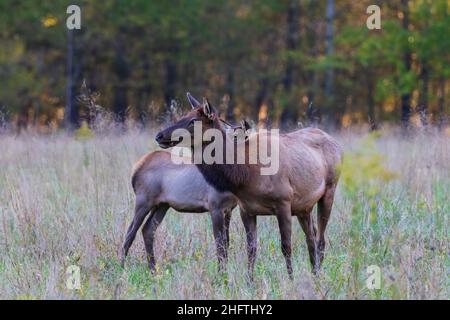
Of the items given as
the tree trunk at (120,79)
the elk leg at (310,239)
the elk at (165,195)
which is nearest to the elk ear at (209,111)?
the elk at (165,195)

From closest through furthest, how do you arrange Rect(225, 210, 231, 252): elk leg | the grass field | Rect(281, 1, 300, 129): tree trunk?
the grass field → Rect(225, 210, 231, 252): elk leg → Rect(281, 1, 300, 129): tree trunk

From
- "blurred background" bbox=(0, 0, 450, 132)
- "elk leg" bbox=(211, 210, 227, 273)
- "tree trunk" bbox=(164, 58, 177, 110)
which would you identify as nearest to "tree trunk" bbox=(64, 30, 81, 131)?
"blurred background" bbox=(0, 0, 450, 132)

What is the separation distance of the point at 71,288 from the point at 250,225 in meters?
1.78

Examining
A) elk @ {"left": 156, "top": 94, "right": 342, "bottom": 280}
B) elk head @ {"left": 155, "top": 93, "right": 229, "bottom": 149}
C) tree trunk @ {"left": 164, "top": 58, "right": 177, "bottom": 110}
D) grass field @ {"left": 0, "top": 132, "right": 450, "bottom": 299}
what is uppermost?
tree trunk @ {"left": 164, "top": 58, "right": 177, "bottom": 110}

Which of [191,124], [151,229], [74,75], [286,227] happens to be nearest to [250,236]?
[286,227]

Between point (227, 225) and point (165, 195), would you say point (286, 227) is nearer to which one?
point (227, 225)

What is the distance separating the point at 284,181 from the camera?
7281mm

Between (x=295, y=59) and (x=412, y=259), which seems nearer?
(x=412, y=259)

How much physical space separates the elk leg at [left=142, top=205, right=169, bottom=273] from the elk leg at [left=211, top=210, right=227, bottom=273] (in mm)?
693

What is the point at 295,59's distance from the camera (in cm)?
2923

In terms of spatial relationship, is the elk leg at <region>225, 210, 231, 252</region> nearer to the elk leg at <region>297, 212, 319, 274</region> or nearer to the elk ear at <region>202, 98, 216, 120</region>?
the elk leg at <region>297, 212, 319, 274</region>

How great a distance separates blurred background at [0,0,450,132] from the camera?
26391mm

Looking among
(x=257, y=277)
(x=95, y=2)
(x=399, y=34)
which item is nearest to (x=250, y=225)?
(x=257, y=277)
